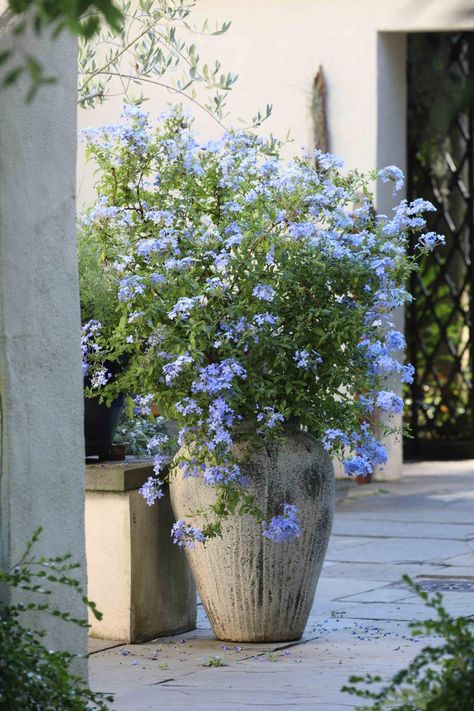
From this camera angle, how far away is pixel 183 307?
495cm

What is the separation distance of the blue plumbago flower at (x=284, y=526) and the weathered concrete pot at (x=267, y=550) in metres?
0.05

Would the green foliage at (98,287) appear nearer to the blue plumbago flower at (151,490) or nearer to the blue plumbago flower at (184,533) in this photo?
the blue plumbago flower at (151,490)

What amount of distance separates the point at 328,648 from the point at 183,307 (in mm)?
1417

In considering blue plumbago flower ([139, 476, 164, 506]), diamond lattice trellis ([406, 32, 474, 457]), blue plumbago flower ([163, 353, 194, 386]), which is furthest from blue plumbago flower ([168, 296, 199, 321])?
diamond lattice trellis ([406, 32, 474, 457])

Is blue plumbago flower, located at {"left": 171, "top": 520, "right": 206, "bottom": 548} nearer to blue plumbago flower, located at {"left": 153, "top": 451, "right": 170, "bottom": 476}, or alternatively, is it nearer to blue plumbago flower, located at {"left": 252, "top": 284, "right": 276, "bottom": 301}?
blue plumbago flower, located at {"left": 153, "top": 451, "right": 170, "bottom": 476}

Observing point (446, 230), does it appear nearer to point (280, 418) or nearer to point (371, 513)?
point (371, 513)

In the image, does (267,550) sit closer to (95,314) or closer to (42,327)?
(95,314)

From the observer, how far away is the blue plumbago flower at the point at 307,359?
16.4 feet

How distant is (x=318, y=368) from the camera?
5.16 meters

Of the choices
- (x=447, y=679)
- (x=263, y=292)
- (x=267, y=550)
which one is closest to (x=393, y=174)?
(x=263, y=292)

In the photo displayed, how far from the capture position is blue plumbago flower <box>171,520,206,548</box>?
5081 millimetres

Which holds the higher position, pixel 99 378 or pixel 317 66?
pixel 317 66

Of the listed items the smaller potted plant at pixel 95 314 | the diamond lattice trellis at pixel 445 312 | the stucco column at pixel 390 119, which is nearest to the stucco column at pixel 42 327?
the smaller potted plant at pixel 95 314

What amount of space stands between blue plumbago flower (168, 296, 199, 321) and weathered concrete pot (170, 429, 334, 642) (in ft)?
1.82
